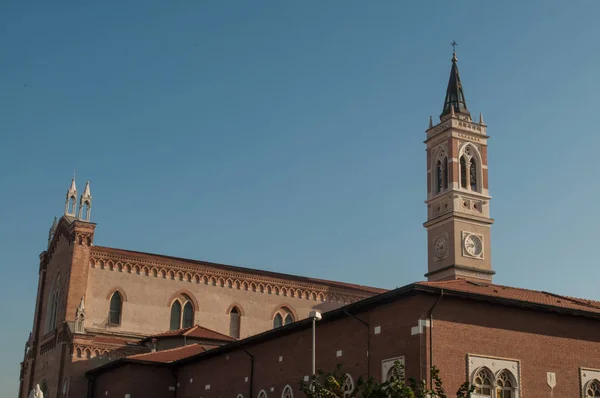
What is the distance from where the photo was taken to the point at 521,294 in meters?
31.1

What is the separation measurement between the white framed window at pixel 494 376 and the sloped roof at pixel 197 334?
23.7 meters

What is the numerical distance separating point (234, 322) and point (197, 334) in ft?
17.9

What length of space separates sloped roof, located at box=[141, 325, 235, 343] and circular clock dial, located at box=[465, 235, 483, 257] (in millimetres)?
20550

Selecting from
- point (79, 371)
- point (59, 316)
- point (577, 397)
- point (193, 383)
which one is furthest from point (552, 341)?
point (59, 316)

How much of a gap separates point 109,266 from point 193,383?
1180 centimetres

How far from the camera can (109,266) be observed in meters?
50.6

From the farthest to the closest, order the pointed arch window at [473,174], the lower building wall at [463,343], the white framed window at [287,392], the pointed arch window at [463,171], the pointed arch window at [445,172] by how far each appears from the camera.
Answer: the pointed arch window at [473,174] → the pointed arch window at [445,172] → the pointed arch window at [463,171] → the white framed window at [287,392] → the lower building wall at [463,343]

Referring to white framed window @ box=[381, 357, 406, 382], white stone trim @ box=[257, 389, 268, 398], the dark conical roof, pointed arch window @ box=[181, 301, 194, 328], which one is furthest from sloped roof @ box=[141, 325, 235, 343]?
the dark conical roof

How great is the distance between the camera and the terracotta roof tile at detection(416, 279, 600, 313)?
93.3ft

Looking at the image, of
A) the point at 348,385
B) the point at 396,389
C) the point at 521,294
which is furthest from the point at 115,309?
the point at 396,389

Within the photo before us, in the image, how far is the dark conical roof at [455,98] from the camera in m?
66.3

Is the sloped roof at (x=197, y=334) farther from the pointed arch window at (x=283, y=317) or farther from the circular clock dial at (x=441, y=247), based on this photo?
the circular clock dial at (x=441, y=247)

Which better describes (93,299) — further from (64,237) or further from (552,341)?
(552,341)

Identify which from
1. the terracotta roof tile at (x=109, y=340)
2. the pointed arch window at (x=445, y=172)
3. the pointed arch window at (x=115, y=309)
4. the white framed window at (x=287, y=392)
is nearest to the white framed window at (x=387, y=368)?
the white framed window at (x=287, y=392)
